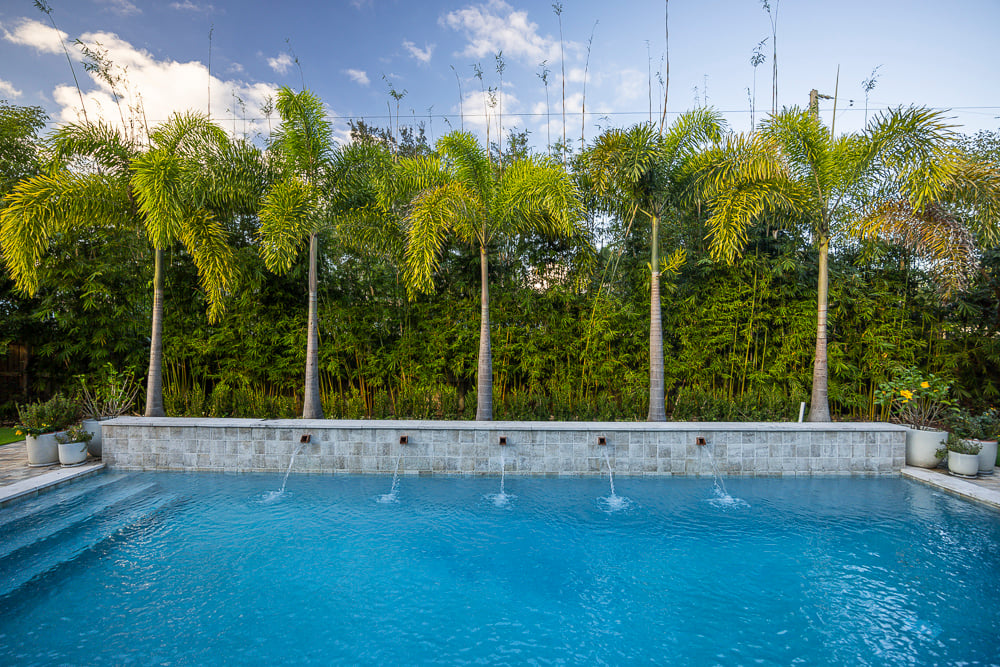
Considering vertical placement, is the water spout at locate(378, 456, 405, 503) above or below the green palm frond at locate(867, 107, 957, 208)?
below

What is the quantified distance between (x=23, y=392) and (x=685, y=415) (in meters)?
10.6

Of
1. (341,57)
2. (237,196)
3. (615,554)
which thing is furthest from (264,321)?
(615,554)

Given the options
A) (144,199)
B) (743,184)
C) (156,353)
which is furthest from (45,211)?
(743,184)

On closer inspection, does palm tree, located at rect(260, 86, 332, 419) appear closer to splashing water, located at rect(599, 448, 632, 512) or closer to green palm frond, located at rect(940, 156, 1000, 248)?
splashing water, located at rect(599, 448, 632, 512)

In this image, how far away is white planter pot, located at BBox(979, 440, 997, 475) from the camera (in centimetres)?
472

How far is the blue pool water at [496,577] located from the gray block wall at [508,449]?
1.69ft

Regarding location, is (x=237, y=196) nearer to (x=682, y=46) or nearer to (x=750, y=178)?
(x=750, y=178)

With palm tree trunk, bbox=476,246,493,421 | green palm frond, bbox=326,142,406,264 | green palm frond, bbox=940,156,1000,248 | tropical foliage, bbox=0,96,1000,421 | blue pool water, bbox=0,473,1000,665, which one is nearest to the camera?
blue pool water, bbox=0,473,1000,665

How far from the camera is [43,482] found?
13.9 ft

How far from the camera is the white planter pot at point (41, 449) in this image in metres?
4.79

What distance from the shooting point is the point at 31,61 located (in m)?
7.02

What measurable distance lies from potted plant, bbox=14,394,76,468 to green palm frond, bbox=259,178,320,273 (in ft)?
9.25

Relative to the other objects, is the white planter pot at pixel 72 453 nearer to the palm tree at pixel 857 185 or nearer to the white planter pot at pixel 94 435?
the white planter pot at pixel 94 435

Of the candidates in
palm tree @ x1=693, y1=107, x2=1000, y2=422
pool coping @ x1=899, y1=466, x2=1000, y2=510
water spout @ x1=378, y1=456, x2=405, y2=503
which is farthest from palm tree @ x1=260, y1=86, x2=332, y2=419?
pool coping @ x1=899, y1=466, x2=1000, y2=510
